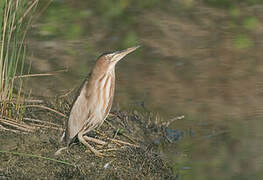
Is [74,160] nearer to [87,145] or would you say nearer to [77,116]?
[87,145]

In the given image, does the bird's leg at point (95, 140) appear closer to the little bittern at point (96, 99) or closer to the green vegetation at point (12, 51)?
the little bittern at point (96, 99)

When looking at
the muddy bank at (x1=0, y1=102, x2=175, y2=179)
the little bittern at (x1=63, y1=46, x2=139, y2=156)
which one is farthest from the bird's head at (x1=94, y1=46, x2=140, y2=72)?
the muddy bank at (x1=0, y1=102, x2=175, y2=179)

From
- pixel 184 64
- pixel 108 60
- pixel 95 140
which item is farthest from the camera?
pixel 184 64

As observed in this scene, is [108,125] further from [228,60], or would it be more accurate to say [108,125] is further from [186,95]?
[228,60]

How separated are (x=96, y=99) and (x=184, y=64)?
2690mm

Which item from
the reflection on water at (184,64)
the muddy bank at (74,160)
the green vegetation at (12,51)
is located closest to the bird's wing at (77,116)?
the muddy bank at (74,160)

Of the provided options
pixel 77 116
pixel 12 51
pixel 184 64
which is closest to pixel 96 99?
pixel 77 116

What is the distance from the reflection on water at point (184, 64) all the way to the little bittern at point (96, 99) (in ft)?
2.58

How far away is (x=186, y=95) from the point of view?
611cm

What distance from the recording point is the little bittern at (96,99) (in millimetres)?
4259

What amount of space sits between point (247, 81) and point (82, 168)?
2679mm

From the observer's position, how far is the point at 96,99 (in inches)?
168

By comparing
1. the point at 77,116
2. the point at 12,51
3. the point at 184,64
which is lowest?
the point at 184,64

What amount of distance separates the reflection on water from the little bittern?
0.79 meters
